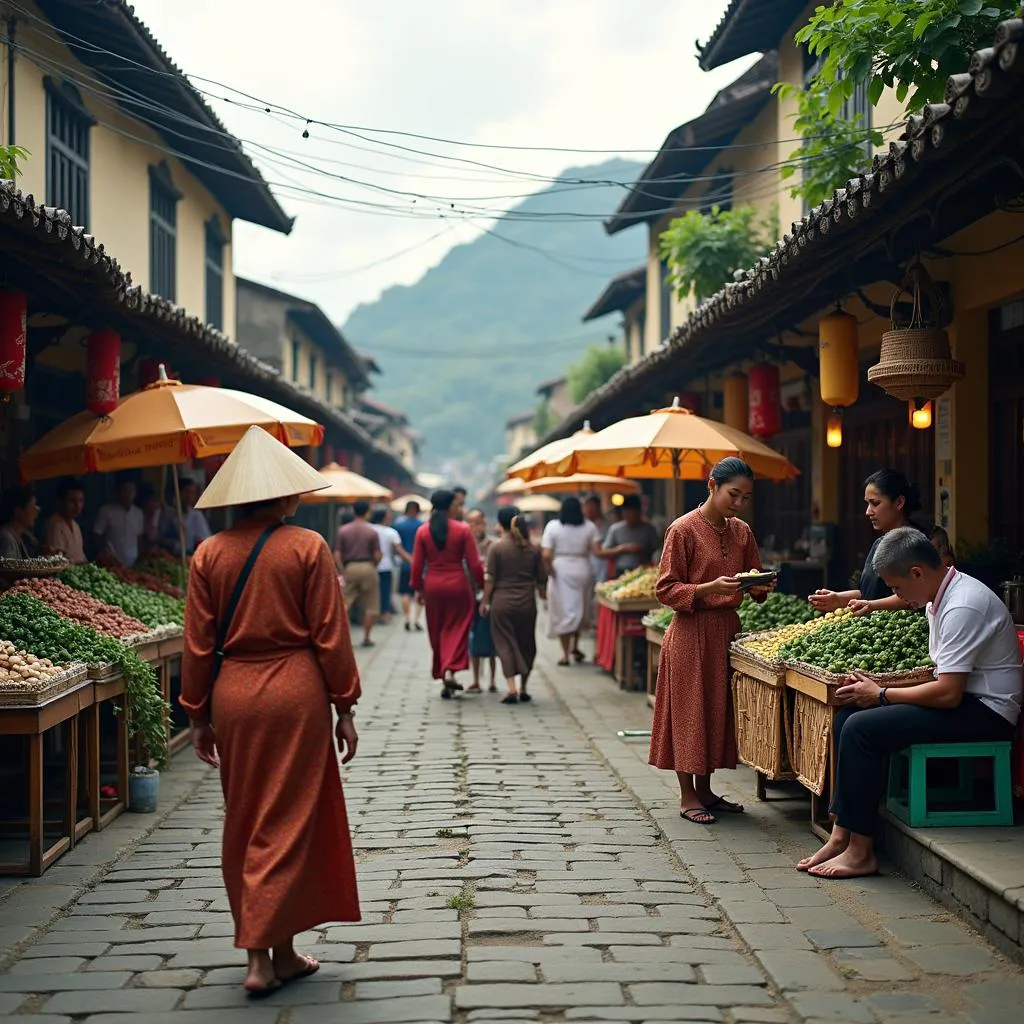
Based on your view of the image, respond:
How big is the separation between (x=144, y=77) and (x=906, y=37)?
10019 mm

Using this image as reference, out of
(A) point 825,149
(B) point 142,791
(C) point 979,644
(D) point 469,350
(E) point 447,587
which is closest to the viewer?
(C) point 979,644

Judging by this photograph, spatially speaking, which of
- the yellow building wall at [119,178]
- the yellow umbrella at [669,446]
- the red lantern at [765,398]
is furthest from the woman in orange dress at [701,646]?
the yellow building wall at [119,178]

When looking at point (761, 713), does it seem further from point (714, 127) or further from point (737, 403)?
point (714, 127)

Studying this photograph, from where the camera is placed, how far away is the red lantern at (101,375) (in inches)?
403

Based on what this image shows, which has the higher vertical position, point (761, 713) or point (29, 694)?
point (29, 694)

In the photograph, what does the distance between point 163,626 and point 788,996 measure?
599cm

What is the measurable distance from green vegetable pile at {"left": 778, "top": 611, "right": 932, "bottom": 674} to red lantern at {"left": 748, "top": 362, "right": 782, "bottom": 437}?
18.3 feet

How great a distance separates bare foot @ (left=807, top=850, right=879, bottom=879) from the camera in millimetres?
6062

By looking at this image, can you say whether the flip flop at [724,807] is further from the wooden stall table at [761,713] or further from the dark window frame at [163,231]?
the dark window frame at [163,231]

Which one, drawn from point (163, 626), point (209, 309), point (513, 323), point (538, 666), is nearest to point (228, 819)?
point (163, 626)

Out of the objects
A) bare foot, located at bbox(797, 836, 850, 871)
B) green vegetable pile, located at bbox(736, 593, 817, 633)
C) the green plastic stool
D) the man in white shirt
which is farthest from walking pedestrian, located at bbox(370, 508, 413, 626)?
the green plastic stool

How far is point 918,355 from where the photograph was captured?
7906 mm

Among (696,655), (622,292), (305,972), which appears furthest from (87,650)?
(622,292)

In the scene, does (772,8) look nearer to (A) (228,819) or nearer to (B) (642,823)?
(B) (642,823)
